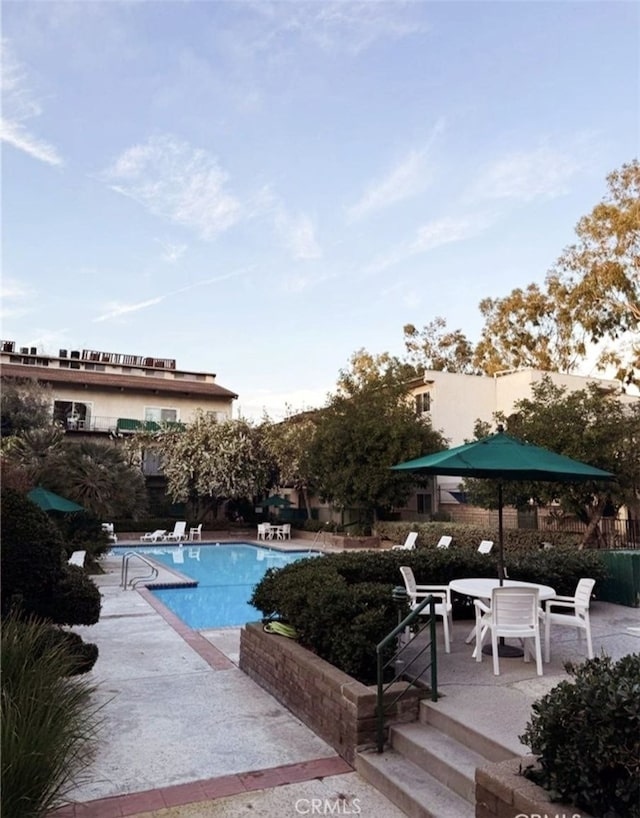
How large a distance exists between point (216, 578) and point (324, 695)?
44.7 feet

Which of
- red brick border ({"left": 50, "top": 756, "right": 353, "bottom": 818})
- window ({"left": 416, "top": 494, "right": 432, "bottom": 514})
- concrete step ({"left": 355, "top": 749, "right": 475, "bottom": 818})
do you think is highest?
window ({"left": 416, "top": 494, "right": 432, "bottom": 514})

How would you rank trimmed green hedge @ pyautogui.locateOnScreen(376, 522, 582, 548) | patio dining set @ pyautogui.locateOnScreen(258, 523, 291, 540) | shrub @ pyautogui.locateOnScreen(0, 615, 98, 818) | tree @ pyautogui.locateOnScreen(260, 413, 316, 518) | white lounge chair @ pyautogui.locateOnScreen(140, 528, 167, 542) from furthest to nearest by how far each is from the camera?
patio dining set @ pyautogui.locateOnScreen(258, 523, 291, 540) → tree @ pyautogui.locateOnScreen(260, 413, 316, 518) → white lounge chair @ pyautogui.locateOnScreen(140, 528, 167, 542) → trimmed green hedge @ pyautogui.locateOnScreen(376, 522, 582, 548) → shrub @ pyautogui.locateOnScreen(0, 615, 98, 818)

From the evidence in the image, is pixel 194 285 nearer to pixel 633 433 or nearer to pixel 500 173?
pixel 500 173

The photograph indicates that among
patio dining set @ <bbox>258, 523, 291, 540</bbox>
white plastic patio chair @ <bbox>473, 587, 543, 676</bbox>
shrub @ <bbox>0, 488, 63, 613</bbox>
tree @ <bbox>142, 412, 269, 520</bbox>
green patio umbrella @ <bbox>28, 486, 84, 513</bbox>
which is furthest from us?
tree @ <bbox>142, 412, 269, 520</bbox>

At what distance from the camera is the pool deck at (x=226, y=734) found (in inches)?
158

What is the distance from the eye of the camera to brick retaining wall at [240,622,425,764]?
15.1 feet

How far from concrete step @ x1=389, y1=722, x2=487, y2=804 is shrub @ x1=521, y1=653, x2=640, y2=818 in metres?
0.96

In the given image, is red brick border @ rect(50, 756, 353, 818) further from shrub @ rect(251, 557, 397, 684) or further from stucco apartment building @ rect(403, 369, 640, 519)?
stucco apartment building @ rect(403, 369, 640, 519)

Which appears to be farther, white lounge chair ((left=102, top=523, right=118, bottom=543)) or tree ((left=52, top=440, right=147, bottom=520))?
white lounge chair ((left=102, top=523, right=118, bottom=543))

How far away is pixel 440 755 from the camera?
13.6ft

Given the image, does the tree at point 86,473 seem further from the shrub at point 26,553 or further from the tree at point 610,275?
the tree at point 610,275

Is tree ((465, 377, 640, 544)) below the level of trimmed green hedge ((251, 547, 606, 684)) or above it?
above

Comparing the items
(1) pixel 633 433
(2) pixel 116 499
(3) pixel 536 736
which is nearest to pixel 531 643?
(3) pixel 536 736

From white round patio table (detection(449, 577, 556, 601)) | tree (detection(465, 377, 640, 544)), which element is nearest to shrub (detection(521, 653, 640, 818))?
white round patio table (detection(449, 577, 556, 601))
